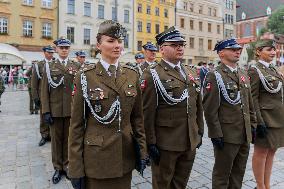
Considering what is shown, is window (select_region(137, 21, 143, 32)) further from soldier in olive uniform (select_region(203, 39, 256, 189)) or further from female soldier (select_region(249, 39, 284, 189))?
soldier in olive uniform (select_region(203, 39, 256, 189))

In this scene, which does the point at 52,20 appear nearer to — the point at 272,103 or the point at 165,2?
the point at 165,2

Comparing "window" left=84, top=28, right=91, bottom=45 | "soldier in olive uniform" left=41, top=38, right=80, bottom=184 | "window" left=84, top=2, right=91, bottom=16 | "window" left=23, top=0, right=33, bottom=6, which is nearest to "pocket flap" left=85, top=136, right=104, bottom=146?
"soldier in olive uniform" left=41, top=38, right=80, bottom=184

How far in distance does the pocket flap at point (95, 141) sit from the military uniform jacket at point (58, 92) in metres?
2.29

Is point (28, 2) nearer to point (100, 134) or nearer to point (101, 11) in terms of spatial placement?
point (101, 11)

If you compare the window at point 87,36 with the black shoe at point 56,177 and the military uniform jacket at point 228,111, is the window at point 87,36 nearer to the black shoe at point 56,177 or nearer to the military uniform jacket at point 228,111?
the black shoe at point 56,177

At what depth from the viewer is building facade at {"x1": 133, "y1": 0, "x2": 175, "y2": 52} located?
40.8 metres

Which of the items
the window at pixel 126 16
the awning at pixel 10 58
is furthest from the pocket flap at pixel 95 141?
the window at pixel 126 16

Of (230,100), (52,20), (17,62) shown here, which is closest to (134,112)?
(230,100)

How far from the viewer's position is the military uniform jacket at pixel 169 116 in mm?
3332

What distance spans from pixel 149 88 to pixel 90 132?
0.93 metres

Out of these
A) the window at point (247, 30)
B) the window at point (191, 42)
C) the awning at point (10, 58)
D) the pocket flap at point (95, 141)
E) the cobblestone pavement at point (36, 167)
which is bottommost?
the cobblestone pavement at point (36, 167)

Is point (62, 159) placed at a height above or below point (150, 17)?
below

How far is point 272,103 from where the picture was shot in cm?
415

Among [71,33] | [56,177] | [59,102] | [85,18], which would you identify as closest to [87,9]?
[85,18]
